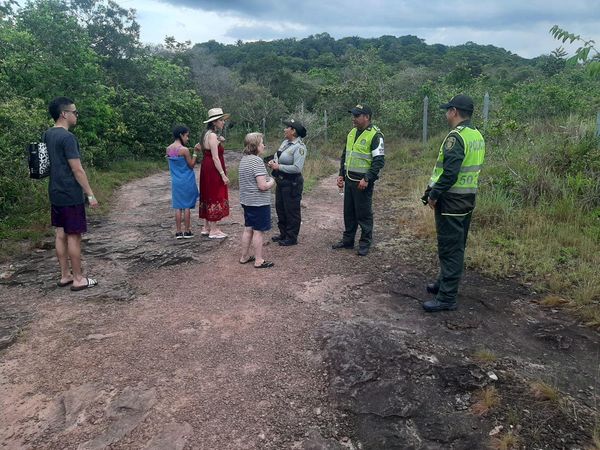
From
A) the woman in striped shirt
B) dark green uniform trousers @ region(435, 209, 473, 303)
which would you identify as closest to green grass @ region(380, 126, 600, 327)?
dark green uniform trousers @ region(435, 209, 473, 303)

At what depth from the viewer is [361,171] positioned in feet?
17.2

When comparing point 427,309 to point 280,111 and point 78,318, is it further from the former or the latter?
point 280,111

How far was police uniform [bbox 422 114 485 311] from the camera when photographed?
12.4 feet

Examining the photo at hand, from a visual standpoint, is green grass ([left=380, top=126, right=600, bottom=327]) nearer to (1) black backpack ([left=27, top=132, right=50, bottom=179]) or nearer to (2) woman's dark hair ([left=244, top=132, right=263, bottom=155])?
(2) woman's dark hair ([left=244, top=132, right=263, bottom=155])

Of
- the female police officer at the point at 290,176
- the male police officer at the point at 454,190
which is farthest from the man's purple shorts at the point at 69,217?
the male police officer at the point at 454,190

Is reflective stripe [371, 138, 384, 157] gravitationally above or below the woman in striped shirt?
above

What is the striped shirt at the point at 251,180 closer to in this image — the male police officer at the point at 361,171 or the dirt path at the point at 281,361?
the dirt path at the point at 281,361

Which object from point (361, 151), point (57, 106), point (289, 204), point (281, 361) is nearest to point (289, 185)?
point (289, 204)

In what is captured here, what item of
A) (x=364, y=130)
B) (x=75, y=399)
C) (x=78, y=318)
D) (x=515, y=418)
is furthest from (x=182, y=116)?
(x=515, y=418)

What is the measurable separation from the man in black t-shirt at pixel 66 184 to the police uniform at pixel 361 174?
2.68 m

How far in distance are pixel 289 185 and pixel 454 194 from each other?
2.18 m

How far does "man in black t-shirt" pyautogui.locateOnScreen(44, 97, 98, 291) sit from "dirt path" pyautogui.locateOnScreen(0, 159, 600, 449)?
0.45 m

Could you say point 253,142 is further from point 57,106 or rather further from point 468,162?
point 468,162

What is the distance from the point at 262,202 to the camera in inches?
191
